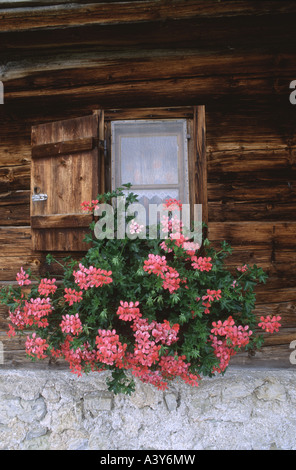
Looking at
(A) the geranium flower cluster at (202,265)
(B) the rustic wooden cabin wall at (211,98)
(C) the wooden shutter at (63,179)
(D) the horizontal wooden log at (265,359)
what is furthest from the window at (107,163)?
(D) the horizontal wooden log at (265,359)

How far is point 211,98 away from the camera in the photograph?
2770 mm

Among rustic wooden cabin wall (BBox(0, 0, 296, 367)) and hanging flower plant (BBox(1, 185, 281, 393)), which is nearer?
hanging flower plant (BBox(1, 185, 281, 393))

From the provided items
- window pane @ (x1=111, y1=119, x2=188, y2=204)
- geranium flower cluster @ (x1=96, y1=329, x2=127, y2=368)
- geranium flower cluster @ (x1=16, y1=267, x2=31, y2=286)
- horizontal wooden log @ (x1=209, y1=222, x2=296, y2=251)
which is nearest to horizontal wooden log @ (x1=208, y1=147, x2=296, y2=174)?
window pane @ (x1=111, y1=119, x2=188, y2=204)

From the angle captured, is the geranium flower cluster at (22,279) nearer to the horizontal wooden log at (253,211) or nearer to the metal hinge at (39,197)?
the metal hinge at (39,197)

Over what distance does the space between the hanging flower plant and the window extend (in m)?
0.40

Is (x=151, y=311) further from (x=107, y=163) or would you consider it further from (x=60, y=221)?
(x=107, y=163)

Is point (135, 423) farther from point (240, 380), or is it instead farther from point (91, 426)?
point (240, 380)

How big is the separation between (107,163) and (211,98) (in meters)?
0.96

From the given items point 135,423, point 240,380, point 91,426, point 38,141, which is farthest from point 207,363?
point 38,141

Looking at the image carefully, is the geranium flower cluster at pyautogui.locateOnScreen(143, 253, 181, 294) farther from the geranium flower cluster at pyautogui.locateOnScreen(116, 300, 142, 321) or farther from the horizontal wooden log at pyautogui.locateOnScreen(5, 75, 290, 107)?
the horizontal wooden log at pyautogui.locateOnScreen(5, 75, 290, 107)

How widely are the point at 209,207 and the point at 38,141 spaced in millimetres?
1438

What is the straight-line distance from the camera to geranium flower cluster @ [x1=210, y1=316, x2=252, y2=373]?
6.92 ft
